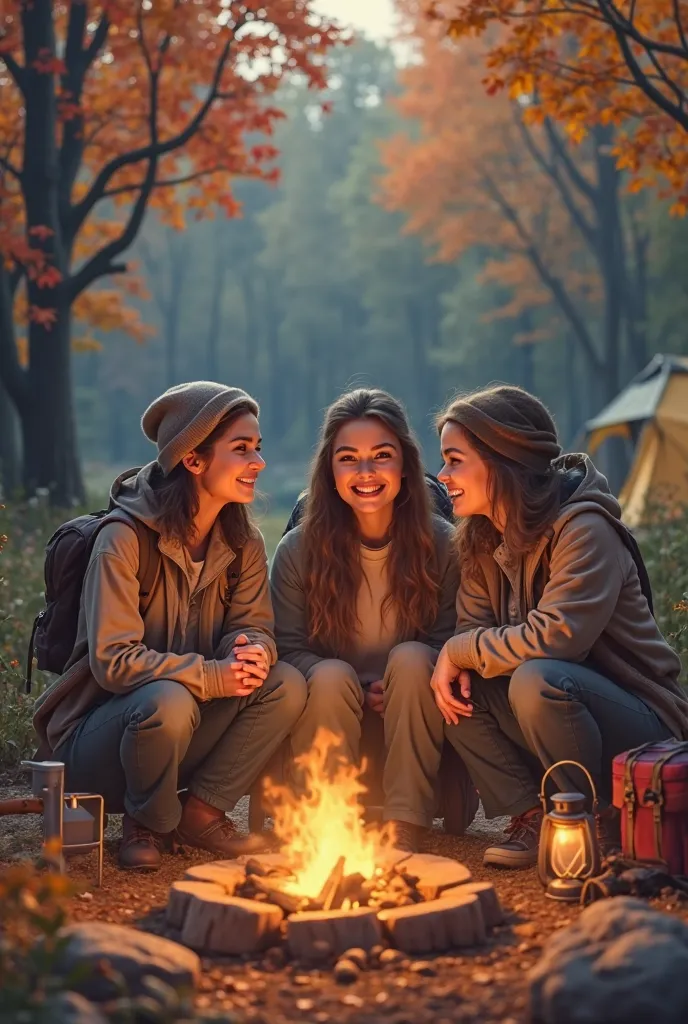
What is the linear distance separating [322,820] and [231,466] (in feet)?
4.17

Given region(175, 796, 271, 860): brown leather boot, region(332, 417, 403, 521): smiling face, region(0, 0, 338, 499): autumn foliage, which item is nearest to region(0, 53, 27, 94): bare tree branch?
region(0, 0, 338, 499): autumn foliage

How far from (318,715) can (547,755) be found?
81cm

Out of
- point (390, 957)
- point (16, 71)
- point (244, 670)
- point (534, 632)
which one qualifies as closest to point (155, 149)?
point (16, 71)

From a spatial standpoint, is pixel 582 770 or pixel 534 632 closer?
pixel 582 770

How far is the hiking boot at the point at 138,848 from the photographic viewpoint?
182 inches

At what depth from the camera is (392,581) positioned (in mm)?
5152

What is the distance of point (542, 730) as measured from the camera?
14.9 ft

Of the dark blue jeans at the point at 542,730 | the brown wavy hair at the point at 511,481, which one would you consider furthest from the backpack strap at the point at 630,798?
the brown wavy hair at the point at 511,481

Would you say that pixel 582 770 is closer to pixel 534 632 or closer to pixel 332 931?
pixel 534 632

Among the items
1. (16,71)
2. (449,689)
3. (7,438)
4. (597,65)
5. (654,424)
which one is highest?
(16,71)

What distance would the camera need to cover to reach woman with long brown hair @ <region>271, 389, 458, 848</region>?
504cm

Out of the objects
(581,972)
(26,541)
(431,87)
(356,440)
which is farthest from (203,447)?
A: (431,87)

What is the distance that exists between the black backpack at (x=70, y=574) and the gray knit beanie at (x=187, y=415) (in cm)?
28

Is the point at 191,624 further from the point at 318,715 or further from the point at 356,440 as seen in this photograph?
the point at 356,440
